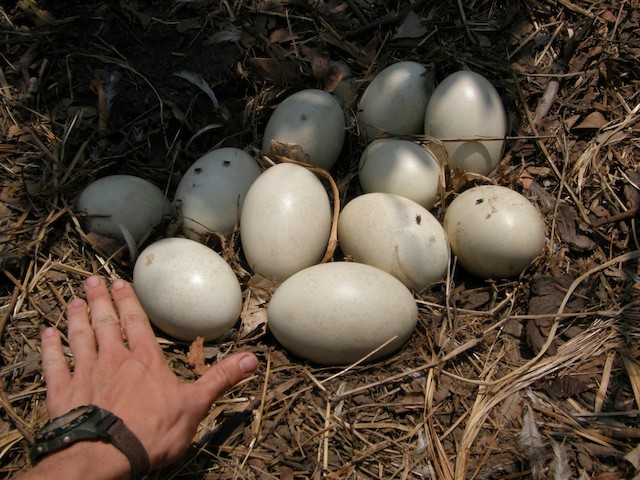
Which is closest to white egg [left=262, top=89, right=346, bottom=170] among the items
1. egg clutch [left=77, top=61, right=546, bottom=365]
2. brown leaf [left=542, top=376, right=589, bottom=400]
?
egg clutch [left=77, top=61, right=546, bottom=365]

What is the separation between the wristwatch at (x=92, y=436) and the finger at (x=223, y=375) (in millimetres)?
233

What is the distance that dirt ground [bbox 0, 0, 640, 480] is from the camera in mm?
Result: 1800

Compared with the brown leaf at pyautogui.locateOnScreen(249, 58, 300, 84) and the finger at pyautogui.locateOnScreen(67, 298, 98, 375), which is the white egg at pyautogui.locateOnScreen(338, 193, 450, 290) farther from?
the finger at pyautogui.locateOnScreen(67, 298, 98, 375)

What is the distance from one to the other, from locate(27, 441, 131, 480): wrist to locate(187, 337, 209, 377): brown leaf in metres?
0.51

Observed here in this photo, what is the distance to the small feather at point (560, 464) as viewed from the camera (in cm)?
166

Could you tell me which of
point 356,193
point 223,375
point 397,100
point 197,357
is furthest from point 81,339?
point 397,100

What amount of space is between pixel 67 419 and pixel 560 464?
57.6 inches

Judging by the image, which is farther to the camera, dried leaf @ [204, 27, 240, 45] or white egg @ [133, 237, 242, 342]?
dried leaf @ [204, 27, 240, 45]

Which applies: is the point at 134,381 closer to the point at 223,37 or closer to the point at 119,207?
the point at 119,207

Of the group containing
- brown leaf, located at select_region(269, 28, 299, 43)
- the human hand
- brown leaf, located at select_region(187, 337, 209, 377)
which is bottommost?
brown leaf, located at select_region(187, 337, 209, 377)

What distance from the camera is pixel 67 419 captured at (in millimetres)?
1500

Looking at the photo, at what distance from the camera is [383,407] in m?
1.90

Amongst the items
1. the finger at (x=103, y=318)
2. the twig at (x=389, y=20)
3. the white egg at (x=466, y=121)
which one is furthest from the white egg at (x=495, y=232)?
the finger at (x=103, y=318)

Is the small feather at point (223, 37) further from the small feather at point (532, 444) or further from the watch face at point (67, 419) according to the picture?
the small feather at point (532, 444)
